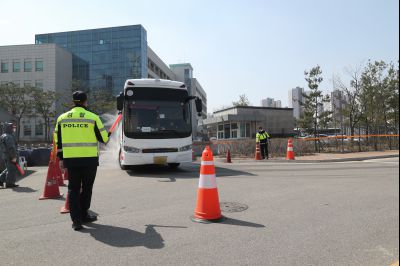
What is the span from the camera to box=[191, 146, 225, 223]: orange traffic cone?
5.35 metres

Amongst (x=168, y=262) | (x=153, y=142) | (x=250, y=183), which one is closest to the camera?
(x=168, y=262)

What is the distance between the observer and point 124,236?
4.62 m

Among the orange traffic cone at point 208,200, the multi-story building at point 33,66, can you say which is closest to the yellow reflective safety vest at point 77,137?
the orange traffic cone at point 208,200

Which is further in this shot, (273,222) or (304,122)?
(304,122)

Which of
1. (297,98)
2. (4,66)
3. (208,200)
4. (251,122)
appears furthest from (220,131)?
(4,66)

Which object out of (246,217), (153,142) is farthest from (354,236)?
(153,142)

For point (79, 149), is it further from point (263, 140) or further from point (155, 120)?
point (263, 140)

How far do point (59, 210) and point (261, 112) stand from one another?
3203 cm

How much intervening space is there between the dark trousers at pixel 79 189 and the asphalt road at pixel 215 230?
0.28 metres

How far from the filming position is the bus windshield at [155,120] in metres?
A: 11.5

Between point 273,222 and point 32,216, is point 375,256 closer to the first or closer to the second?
point 273,222

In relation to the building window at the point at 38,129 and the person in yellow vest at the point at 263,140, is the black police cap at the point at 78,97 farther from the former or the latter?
the building window at the point at 38,129

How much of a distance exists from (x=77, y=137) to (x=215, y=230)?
2.49m

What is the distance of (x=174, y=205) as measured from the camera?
6535mm
